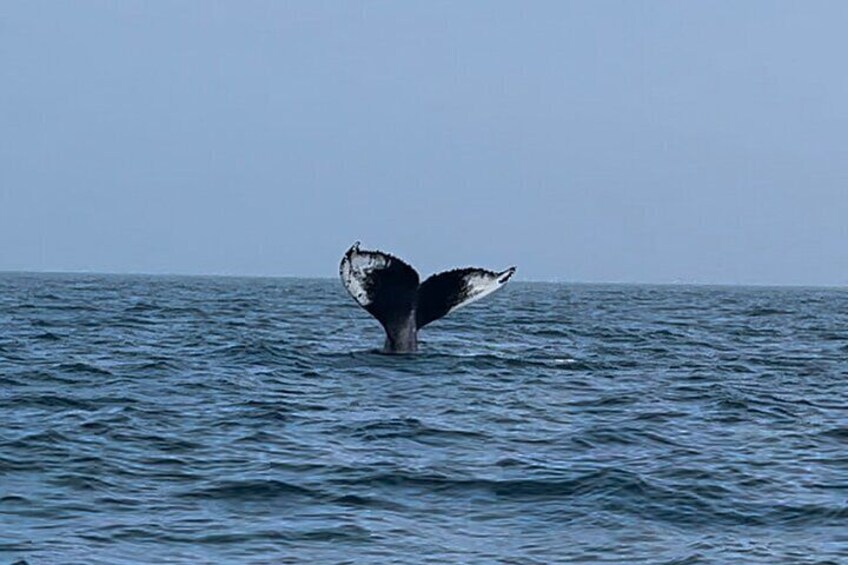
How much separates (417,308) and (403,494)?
788cm

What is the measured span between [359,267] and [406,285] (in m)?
0.65

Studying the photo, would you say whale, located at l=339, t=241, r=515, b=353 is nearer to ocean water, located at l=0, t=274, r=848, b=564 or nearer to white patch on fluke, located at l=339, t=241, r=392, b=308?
white patch on fluke, located at l=339, t=241, r=392, b=308

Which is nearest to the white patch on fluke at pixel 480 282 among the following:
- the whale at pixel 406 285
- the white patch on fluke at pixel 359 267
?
the whale at pixel 406 285

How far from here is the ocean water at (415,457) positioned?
8805mm

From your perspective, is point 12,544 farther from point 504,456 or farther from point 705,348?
point 705,348

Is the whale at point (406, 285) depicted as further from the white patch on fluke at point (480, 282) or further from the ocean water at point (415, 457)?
the ocean water at point (415, 457)

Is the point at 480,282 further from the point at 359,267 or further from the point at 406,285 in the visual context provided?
the point at 359,267

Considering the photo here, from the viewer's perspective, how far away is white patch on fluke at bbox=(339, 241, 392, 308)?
1688 centimetres

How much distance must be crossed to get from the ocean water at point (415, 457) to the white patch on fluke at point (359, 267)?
1135 millimetres

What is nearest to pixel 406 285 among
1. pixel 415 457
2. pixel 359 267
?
pixel 359 267

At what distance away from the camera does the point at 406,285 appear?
56.6 feet

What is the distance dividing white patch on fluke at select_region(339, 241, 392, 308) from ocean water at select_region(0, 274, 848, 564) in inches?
44.7

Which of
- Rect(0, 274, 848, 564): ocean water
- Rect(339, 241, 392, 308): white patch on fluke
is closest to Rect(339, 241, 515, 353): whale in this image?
Rect(339, 241, 392, 308): white patch on fluke

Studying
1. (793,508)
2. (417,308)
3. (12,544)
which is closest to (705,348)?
(417,308)
